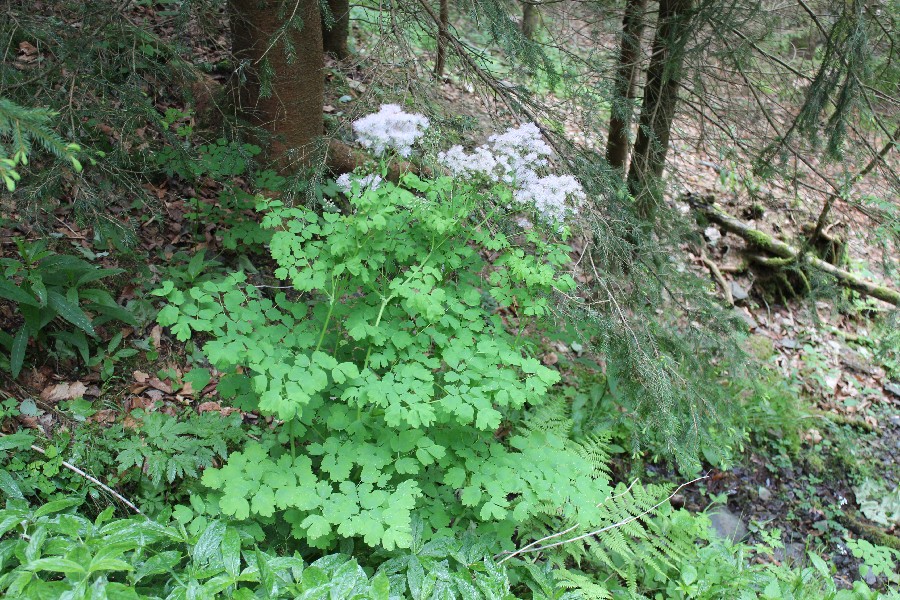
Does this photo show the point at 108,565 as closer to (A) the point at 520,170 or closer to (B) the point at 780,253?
(A) the point at 520,170

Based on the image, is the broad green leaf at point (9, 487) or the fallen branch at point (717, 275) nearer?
the broad green leaf at point (9, 487)

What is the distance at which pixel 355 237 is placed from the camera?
7.68 feet

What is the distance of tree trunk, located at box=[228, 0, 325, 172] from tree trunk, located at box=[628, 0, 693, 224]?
6.68 ft

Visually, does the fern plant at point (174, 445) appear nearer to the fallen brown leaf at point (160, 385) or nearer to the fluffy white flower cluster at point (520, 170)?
the fallen brown leaf at point (160, 385)

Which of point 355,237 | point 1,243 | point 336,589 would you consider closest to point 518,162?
point 355,237

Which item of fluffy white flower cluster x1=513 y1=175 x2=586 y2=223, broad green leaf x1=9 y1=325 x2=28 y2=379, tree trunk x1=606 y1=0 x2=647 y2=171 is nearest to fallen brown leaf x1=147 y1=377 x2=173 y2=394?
broad green leaf x1=9 y1=325 x2=28 y2=379

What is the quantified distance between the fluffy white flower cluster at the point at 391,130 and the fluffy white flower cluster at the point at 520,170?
→ 0.67 ft

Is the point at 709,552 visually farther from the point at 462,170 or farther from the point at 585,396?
the point at 462,170

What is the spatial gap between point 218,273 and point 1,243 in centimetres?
118

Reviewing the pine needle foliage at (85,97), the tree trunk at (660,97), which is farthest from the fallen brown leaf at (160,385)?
the tree trunk at (660,97)

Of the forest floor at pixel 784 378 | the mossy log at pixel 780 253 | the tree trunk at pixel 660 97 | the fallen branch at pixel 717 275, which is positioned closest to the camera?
the forest floor at pixel 784 378

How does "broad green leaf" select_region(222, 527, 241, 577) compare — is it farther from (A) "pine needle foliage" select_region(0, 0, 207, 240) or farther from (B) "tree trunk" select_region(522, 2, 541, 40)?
(B) "tree trunk" select_region(522, 2, 541, 40)

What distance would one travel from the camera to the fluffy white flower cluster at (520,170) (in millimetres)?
2410

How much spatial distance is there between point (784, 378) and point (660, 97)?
2.64 m
